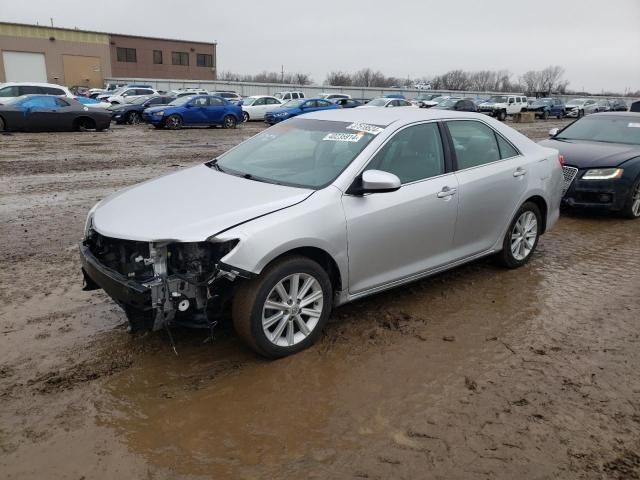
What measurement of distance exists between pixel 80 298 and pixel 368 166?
9.16ft

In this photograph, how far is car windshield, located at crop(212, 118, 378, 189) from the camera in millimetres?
4133

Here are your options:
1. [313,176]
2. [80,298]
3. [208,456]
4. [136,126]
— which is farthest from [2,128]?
[208,456]

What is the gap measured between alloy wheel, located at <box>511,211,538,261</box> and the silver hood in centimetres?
271

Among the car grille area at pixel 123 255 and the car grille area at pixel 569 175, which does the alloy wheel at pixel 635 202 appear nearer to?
the car grille area at pixel 569 175

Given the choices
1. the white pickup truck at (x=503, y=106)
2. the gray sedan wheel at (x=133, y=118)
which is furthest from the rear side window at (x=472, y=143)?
the white pickup truck at (x=503, y=106)

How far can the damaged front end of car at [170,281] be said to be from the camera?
3.30 metres

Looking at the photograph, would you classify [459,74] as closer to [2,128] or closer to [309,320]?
[2,128]

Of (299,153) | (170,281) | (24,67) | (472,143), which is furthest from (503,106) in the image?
(24,67)

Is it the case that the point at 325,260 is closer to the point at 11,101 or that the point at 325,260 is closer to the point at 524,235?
the point at 524,235

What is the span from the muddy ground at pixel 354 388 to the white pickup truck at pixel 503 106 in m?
35.1

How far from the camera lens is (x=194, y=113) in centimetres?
2316

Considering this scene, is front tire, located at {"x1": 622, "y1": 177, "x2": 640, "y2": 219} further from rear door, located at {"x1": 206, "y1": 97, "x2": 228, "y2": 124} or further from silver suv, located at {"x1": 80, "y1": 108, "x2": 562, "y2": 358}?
rear door, located at {"x1": 206, "y1": 97, "x2": 228, "y2": 124}

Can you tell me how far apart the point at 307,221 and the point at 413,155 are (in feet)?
4.53

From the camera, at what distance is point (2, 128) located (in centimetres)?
1803
